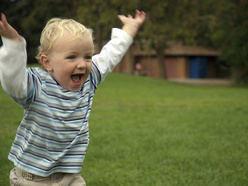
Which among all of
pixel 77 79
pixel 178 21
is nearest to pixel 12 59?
pixel 77 79

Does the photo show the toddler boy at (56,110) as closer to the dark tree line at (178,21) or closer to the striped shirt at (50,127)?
the striped shirt at (50,127)

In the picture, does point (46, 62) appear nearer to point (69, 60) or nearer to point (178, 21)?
point (69, 60)

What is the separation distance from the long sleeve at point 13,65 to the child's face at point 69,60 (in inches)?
11.3

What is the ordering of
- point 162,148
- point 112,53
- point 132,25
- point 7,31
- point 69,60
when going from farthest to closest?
point 162,148 < point 132,25 < point 112,53 < point 69,60 < point 7,31

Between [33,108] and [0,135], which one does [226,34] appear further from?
[33,108]

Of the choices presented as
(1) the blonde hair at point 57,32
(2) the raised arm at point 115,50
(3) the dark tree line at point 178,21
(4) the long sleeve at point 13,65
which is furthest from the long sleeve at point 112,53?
(3) the dark tree line at point 178,21

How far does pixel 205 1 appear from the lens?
2941cm

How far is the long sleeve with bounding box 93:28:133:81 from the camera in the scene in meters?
2.53

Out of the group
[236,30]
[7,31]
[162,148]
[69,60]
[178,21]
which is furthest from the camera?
[178,21]

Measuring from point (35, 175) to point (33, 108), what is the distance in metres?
0.45

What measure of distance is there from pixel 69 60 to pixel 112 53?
55 centimetres

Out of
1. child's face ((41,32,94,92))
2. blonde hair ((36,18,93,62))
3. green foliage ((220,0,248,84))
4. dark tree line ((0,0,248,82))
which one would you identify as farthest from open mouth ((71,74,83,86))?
green foliage ((220,0,248,84))

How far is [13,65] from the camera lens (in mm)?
1754

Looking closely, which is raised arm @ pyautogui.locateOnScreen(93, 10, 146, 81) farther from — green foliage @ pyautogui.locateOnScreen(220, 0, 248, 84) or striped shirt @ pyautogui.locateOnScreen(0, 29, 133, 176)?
green foliage @ pyautogui.locateOnScreen(220, 0, 248, 84)
